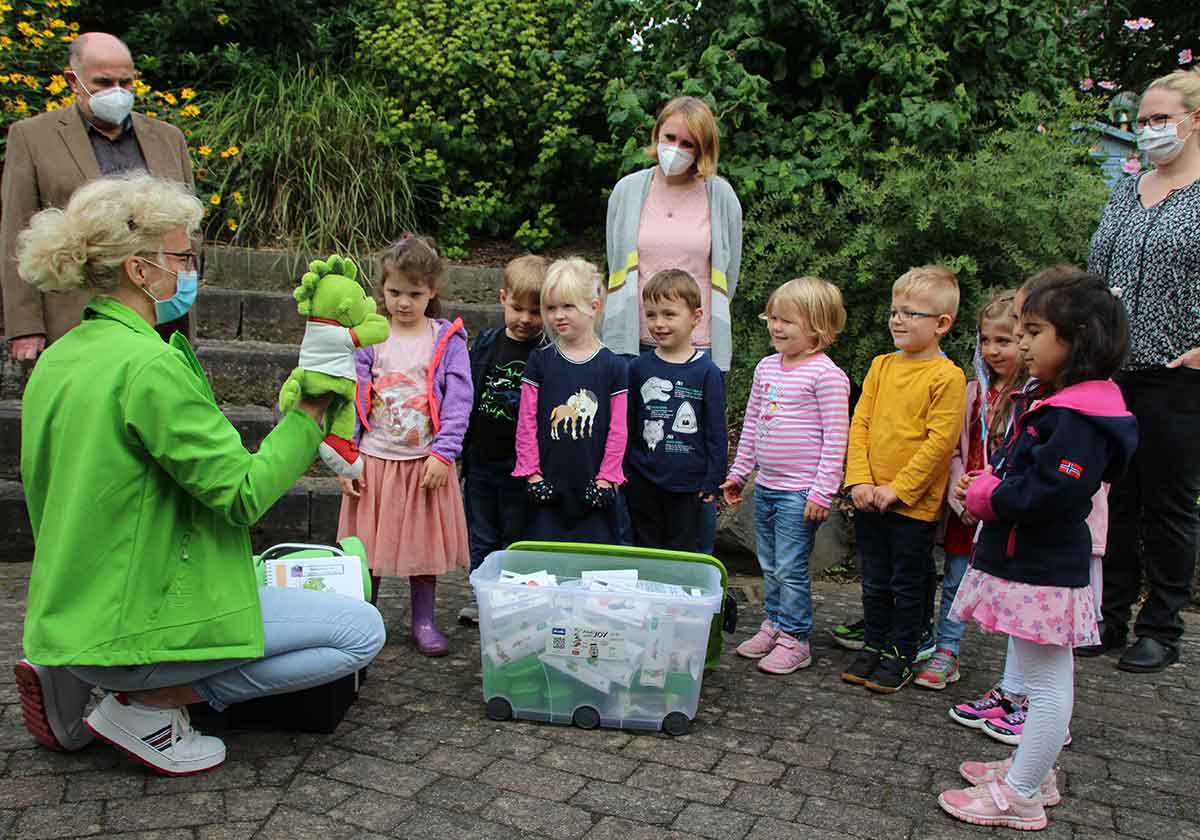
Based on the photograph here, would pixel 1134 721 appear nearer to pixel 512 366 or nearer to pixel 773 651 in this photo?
pixel 773 651

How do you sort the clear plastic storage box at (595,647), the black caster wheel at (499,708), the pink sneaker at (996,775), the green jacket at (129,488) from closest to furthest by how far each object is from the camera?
the green jacket at (129,488) < the pink sneaker at (996,775) < the clear plastic storage box at (595,647) < the black caster wheel at (499,708)

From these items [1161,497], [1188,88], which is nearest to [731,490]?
[1161,497]

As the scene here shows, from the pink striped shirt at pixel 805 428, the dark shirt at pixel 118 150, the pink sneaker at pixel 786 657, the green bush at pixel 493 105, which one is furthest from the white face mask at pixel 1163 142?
the dark shirt at pixel 118 150

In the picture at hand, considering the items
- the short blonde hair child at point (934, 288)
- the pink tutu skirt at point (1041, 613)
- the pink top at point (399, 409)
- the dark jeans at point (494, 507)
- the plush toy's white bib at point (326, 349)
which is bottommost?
the dark jeans at point (494, 507)

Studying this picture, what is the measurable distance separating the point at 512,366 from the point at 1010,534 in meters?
2.02

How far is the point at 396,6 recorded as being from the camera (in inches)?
311

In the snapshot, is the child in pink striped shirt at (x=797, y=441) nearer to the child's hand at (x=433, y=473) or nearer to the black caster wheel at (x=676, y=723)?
the black caster wheel at (x=676, y=723)

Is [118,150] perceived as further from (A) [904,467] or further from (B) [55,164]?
(A) [904,467]

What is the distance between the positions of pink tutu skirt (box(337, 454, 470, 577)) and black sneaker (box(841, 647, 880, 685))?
5.11ft

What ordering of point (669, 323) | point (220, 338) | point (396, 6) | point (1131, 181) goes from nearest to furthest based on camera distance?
point (669, 323) < point (1131, 181) < point (220, 338) < point (396, 6)

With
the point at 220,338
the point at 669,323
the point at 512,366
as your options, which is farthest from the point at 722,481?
the point at 220,338

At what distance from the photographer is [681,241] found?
462cm

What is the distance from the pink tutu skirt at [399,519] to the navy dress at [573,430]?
38 cm

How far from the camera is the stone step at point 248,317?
668 centimetres
